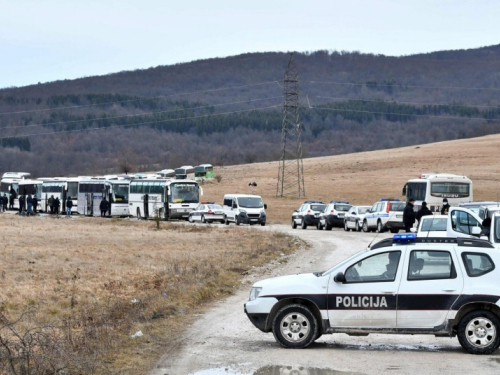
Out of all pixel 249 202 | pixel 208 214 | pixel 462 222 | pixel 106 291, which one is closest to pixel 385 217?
pixel 249 202

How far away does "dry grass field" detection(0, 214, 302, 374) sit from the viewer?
38.4ft

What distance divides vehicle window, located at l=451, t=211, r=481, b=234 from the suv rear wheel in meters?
11.6

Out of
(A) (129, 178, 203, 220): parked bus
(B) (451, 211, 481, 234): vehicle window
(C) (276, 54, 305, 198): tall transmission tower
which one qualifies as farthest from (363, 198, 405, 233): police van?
(C) (276, 54, 305, 198): tall transmission tower

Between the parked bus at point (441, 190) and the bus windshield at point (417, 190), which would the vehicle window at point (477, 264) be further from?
the bus windshield at point (417, 190)

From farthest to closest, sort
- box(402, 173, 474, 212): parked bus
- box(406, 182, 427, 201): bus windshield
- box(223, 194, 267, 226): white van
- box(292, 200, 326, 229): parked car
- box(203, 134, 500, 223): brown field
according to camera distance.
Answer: box(203, 134, 500, 223): brown field → box(223, 194, 267, 226): white van → box(292, 200, 326, 229): parked car → box(406, 182, 427, 201): bus windshield → box(402, 173, 474, 212): parked bus

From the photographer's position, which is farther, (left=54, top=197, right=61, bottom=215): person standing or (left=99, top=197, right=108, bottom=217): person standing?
(left=54, top=197, right=61, bottom=215): person standing

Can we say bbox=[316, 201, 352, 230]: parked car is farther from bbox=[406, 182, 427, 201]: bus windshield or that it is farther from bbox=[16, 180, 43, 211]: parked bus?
bbox=[16, 180, 43, 211]: parked bus

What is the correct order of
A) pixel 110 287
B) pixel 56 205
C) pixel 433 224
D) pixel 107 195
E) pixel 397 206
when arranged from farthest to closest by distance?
1. pixel 56 205
2. pixel 107 195
3. pixel 397 206
4. pixel 433 224
5. pixel 110 287

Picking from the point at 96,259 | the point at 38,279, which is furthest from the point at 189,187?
the point at 38,279

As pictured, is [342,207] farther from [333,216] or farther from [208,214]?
[208,214]

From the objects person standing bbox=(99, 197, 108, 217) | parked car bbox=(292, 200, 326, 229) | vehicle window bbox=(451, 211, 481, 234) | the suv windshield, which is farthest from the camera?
person standing bbox=(99, 197, 108, 217)

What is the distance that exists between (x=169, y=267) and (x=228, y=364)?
41.0ft

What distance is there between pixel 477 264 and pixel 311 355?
263 centimetres

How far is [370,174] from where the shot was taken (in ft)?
336
